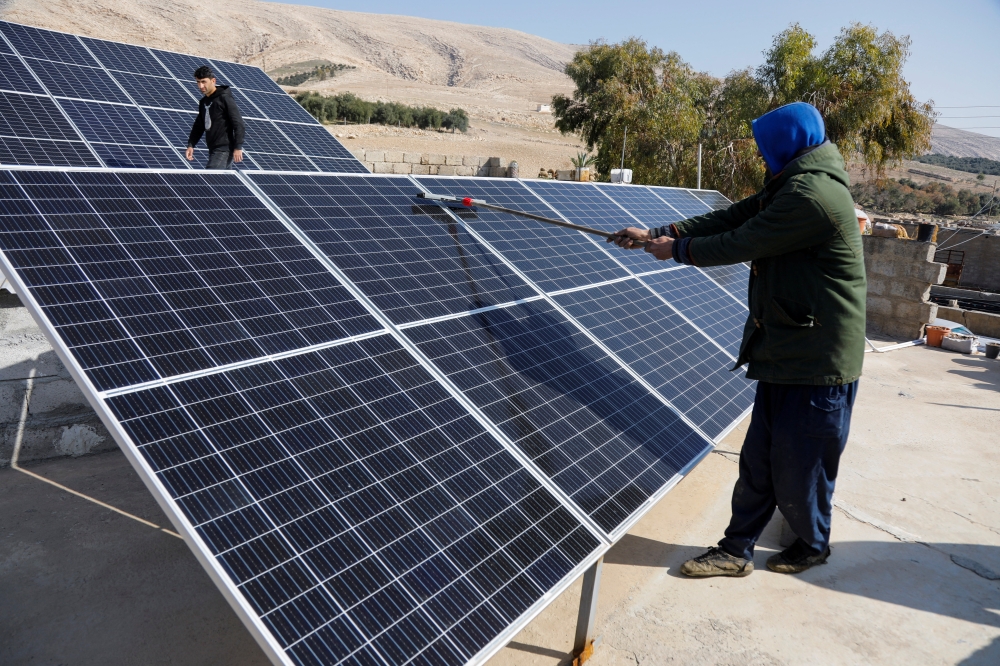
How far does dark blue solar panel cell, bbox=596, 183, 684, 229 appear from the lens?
26.6 feet

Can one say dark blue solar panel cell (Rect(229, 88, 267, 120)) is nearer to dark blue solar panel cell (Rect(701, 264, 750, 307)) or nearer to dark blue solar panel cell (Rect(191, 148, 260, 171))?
dark blue solar panel cell (Rect(191, 148, 260, 171))

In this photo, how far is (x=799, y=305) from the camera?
156 inches

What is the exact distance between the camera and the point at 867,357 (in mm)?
11828

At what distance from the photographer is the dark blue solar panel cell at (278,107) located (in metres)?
11.6

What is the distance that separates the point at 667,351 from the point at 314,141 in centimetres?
798

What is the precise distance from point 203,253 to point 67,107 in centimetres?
739

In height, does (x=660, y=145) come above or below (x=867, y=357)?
above

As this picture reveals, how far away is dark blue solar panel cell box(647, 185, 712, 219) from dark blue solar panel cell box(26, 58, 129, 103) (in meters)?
7.89

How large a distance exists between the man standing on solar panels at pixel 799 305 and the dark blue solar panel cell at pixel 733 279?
3.32m

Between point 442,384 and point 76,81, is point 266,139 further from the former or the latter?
point 442,384

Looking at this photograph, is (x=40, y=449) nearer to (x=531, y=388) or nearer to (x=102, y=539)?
(x=102, y=539)

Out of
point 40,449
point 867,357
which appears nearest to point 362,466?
point 40,449

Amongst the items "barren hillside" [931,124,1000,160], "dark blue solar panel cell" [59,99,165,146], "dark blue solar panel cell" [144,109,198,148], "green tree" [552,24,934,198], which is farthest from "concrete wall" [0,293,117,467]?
"barren hillside" [931,124,1000,160]

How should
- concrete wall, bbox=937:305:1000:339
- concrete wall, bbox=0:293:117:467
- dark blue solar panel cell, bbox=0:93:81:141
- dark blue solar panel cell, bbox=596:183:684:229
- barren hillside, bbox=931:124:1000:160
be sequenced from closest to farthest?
1. concrete wall, bbox=0:293:117:467
2. dark blue solar panel cell, bbox=0:93:81:141
3. dark blue solar panel cell, bbox=596:183:684:229
4. concrete wall, bbox=937:305:1000:339
5. barren hillside, bbox=931:124:1000:160
